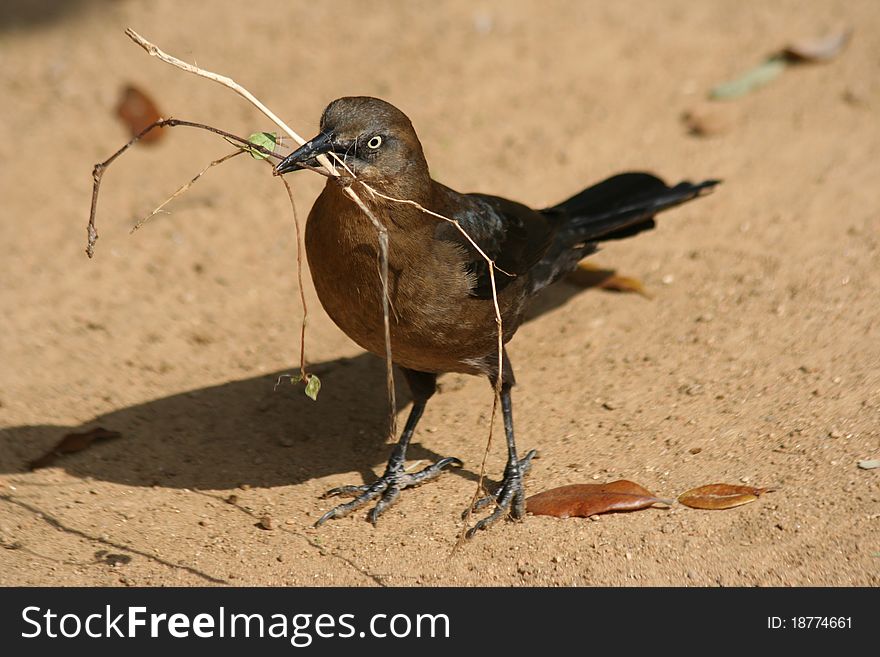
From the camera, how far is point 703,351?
5.41 meters

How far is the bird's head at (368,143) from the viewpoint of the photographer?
409cm

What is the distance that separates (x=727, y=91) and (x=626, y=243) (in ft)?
6.38

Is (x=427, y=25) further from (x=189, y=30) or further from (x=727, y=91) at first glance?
(x=727, y=91)

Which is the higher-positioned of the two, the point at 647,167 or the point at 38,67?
the point at 38,67

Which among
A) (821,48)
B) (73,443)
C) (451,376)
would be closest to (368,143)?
(451,376)

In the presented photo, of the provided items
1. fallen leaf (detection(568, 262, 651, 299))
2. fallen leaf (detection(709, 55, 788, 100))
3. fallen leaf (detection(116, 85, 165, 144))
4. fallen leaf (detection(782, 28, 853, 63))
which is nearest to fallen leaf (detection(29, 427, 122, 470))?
fallen leaf (detection(568, 262, 651, 299))

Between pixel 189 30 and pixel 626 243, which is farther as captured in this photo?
pixel 189 30

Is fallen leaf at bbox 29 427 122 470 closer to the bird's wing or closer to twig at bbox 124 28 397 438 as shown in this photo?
twig at bbox 124 28 397 438

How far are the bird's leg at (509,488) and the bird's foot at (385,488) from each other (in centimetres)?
33

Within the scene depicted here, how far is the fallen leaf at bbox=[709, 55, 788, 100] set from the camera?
25.4 ft

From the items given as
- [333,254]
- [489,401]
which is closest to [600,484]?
[489,401]

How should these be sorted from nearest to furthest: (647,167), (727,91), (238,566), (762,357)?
(238,566), (762,357), (647,167), (727,91)

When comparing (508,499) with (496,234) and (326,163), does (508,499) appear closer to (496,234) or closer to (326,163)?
(496,234)

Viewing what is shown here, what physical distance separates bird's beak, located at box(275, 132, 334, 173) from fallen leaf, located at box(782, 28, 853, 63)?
508 cm
